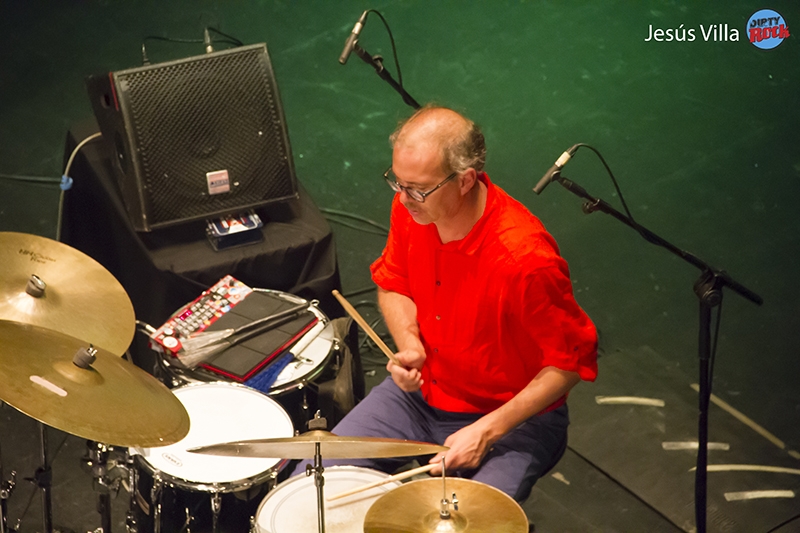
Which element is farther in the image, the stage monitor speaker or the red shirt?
the stage monitor speaker

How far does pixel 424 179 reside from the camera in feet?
7.54

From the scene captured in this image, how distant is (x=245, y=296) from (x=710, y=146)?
292cm

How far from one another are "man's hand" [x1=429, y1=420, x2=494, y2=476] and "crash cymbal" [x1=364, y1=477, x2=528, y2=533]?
0.26 m

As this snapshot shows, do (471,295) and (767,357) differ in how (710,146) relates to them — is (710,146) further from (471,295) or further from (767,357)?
(471,295)

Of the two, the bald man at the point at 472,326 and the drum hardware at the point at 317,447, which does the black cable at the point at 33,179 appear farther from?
the drum hardware at the point at 317,447

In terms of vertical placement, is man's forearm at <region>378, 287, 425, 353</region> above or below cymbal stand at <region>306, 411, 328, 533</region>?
above

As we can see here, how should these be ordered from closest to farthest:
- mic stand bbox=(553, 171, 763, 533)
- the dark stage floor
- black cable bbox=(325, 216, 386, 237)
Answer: mic stand bbox=(553, 171, 763, 533) → the dark stage floor → black cable bbox=(325, 216, 386, 237)

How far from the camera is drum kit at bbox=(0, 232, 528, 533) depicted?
1936mm

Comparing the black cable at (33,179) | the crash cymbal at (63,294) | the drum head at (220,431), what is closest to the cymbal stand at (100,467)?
the drum head at (220,431)

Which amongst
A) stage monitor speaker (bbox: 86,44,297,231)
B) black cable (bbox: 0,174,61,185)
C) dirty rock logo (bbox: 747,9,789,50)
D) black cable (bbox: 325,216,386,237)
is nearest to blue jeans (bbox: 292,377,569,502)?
stage monitor speaker (bbox: 86,44,297,231)

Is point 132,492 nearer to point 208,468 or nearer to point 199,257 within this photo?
point 208,468

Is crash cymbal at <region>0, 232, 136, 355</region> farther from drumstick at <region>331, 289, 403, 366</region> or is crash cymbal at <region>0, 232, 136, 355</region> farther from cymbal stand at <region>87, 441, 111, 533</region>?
drumstick at <region>331, 289, 403, 366</region>

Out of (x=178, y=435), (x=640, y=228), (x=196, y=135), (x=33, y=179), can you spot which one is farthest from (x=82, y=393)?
(x=33, y=179)

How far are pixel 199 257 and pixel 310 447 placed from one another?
122 centimetres
